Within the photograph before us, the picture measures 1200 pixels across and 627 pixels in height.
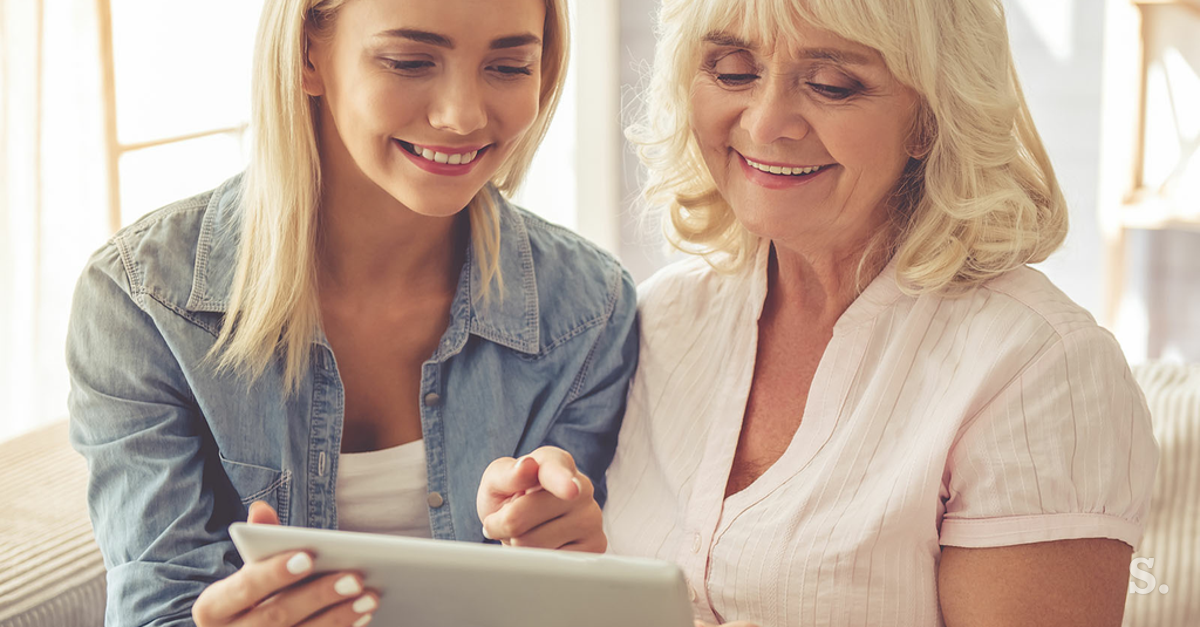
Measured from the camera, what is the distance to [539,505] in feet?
3.95

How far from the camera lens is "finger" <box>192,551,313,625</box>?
3.20 feet

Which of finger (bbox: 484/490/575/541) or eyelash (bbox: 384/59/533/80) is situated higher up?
eyelash (bbox: 384/59/533/80)

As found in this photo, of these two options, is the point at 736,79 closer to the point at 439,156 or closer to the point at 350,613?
the point at 439,156

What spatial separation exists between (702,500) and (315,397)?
520mm

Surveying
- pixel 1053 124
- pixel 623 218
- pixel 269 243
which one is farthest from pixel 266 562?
pixel 623 218

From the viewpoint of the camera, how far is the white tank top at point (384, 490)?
1511mm

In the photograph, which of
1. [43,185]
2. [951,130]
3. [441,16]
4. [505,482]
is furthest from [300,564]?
[43,185]

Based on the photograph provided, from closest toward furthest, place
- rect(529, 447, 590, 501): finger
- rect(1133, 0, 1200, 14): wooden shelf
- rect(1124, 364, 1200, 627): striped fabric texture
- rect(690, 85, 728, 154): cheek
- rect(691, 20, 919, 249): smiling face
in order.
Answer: rect(529, 447, 590, 501): finger
rect(691, 20, 919, 249): smiling face
rect(690, 85, 728, 154): cheek
rect(1124, 364, 1200, 627): striped fabric texture
rect(1133, 0, 1200, 14): wooden shelf

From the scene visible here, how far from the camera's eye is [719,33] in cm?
137

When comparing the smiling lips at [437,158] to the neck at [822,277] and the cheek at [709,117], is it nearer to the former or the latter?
the cheek at [709,117]

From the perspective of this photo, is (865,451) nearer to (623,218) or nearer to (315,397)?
(315,397)

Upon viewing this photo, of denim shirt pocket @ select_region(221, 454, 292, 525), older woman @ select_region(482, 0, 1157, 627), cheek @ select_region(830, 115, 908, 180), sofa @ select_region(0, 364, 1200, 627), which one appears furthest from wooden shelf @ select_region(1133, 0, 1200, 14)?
denim shirt pocket @ select_region(221, 454, 292, 525)

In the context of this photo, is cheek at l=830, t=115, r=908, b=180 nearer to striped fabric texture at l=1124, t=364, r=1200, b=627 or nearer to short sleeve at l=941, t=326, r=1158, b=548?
short sleeve at l=941, t=326, r=1158, b=548

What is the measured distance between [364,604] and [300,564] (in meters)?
0.07
